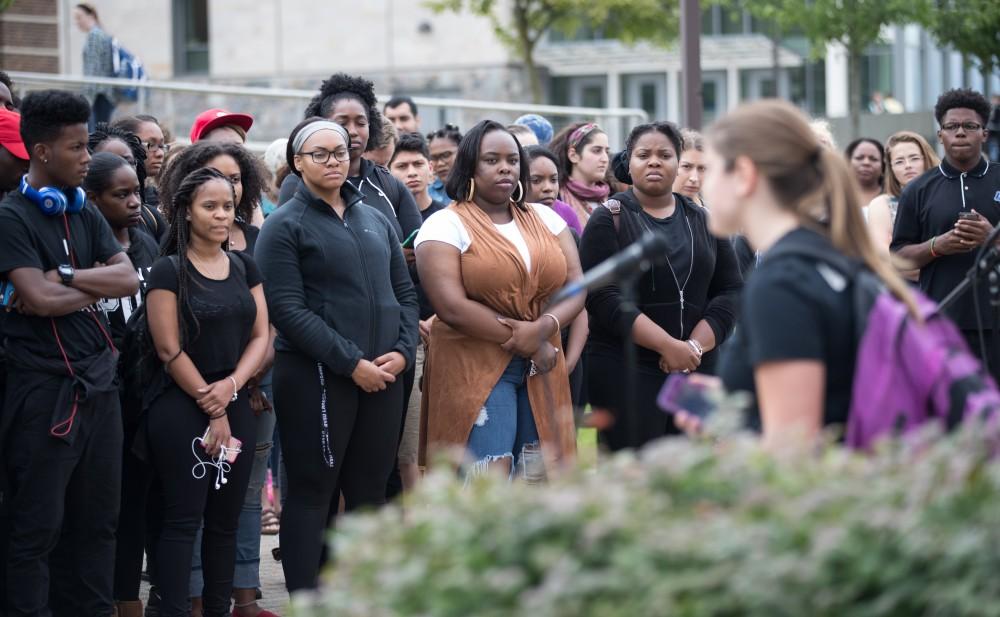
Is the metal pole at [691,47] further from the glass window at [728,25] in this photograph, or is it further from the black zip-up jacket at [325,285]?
the glass window at [728,25]

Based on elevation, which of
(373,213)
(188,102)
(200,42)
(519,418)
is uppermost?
(200,42)

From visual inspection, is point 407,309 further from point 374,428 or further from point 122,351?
point 122,351

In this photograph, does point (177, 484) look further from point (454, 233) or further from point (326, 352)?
point (454, 233)

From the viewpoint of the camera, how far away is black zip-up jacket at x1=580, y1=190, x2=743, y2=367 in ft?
25.5

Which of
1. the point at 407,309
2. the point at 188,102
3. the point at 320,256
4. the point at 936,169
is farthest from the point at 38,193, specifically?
the point at 188,102

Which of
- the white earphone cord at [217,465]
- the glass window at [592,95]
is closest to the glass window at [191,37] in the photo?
the glass window at [592,95]

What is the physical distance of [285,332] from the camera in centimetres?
684

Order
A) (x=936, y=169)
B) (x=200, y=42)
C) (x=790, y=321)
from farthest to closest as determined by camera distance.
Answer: (x=200, y=42), (x=936, y=169), (x=790, y=321)

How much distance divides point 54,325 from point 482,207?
2.31 m

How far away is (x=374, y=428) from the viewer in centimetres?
698

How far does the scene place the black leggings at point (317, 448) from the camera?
680cm

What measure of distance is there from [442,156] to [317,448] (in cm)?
439

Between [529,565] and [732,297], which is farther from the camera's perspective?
[732,297]

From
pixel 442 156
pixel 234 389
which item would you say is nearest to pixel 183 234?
pixel 234 389
